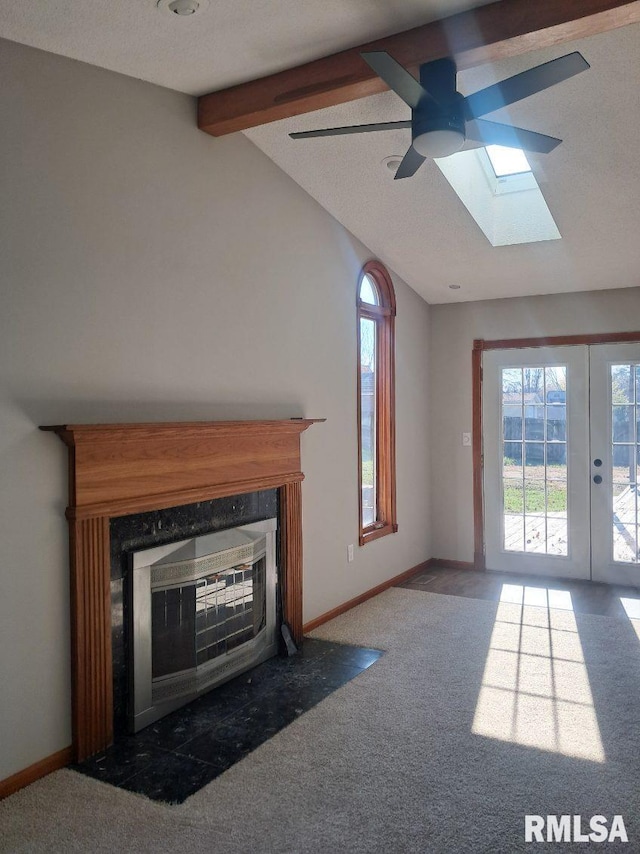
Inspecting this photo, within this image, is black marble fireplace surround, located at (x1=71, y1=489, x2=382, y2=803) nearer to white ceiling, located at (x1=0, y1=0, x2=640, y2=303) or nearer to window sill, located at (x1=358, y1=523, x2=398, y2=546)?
window sill, located at (x1=358, y1=523, x2=398, y2=546)

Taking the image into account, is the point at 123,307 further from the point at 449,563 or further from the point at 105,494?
the point at 449,563

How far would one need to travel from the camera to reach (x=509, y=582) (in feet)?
17.5

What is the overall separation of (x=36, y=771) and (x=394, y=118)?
3305mm

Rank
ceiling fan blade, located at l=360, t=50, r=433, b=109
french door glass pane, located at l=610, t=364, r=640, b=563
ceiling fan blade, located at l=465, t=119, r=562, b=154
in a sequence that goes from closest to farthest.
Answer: ceiling fan blade, located at l=360, t=50, r=433, b=109 → ceiling fan blade, located at l=465, t=119, r=562, b=154 → french door glass pane, located at l=610, t=364, r=640, b=563

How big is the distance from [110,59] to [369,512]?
11.3ft

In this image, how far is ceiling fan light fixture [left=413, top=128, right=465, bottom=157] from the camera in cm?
246

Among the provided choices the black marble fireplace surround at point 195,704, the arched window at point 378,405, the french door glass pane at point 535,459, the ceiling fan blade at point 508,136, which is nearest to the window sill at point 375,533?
the arched window at point 378,405

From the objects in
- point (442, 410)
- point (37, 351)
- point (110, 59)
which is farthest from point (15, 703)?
point (442, 410)

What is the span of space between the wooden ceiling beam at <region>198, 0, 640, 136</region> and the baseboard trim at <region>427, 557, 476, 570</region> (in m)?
4.06

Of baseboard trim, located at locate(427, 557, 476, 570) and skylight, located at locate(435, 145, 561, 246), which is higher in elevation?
skylight, located at locate(435, 145, 561, 246)

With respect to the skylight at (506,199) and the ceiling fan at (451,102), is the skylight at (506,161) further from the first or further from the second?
the ceiling fan at (451,102)

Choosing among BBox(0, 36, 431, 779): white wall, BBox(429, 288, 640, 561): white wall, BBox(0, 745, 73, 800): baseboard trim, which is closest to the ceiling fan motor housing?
BBox(0, 36, 431, 779): white wall

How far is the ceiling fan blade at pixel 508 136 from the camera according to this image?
2.57 meters

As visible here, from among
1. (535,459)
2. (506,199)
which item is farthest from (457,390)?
(506,199)
